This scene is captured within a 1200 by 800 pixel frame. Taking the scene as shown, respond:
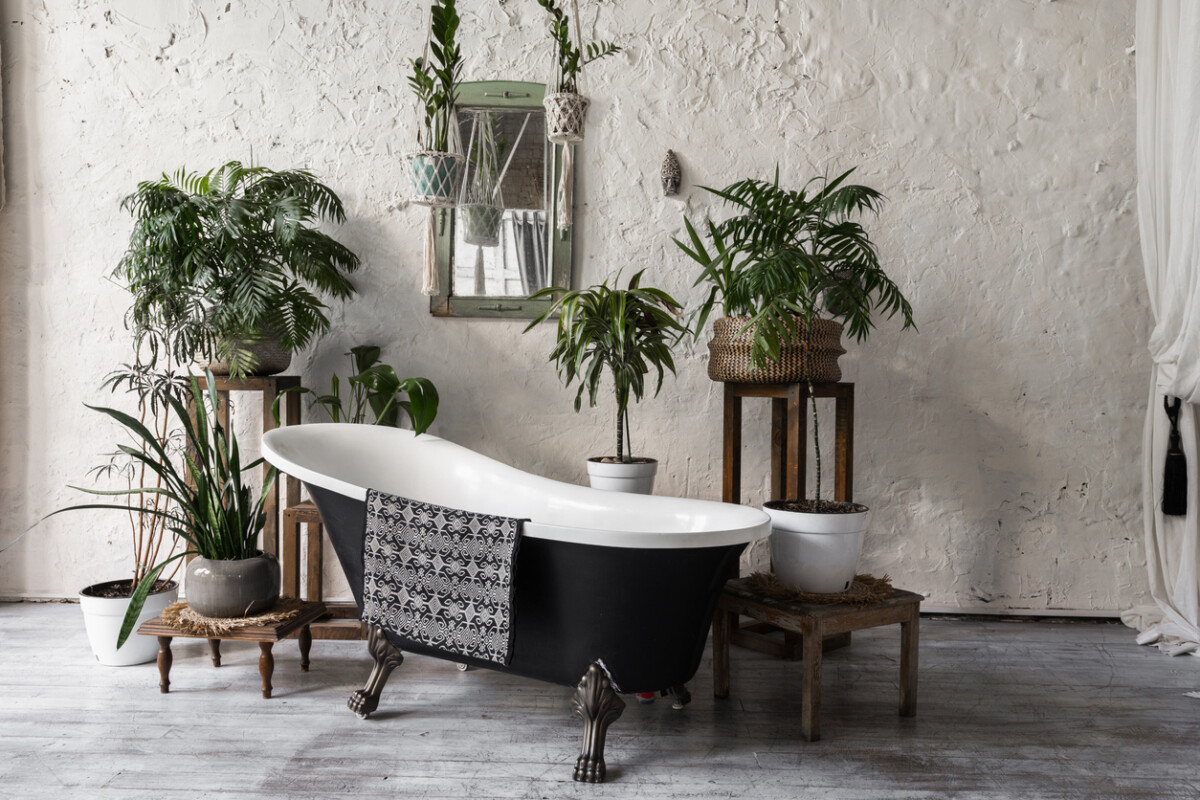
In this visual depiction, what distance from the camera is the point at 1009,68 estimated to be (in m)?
3.21

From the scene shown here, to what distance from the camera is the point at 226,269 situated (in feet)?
8.99

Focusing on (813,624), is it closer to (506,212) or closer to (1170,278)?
(1170,278)

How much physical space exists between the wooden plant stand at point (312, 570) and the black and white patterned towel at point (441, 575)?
0.70 metres

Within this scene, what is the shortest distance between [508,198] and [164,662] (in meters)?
1.98

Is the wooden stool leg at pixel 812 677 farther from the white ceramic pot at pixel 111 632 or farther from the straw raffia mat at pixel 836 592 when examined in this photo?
the white ceramic pot at pixel 111 632

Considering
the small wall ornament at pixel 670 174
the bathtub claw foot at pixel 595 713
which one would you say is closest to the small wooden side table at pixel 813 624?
the bathtub claw foot at pixel 595 713

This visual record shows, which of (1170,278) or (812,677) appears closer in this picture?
(812,677)

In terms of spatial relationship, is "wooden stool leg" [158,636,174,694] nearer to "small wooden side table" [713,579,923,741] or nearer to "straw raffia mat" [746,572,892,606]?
"small wooden side table" [713,579,923,741]

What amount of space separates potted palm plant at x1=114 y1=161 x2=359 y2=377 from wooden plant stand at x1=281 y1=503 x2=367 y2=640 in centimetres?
53

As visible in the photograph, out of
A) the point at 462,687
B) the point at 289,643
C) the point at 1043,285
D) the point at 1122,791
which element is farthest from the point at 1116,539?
the point at 289,643

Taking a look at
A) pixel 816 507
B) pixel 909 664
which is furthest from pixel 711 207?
pixel 909 664

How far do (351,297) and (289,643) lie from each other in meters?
1.30

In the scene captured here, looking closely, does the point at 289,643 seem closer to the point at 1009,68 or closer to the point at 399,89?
the point at 399,89

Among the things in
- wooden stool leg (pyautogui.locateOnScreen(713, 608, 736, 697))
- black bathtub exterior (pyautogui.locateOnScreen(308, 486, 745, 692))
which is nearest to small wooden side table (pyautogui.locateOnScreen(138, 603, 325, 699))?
black bathtub exterior (pyautogui.locateOnScreen(308, 486, 745, 692))
